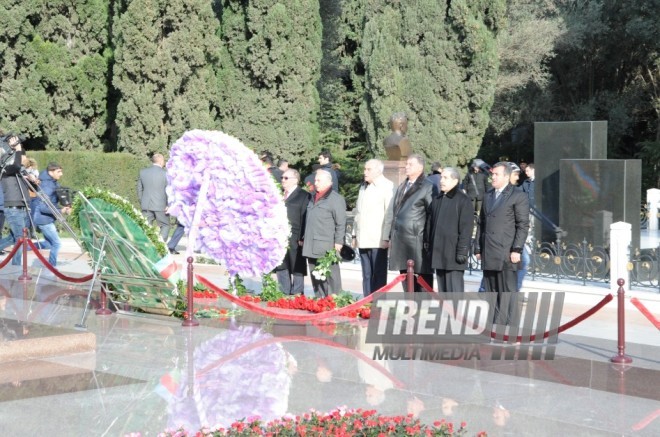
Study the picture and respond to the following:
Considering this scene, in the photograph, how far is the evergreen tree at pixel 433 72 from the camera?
27719 millimetres

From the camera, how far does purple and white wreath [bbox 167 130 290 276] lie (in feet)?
37.1

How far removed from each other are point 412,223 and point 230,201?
2.05 metres

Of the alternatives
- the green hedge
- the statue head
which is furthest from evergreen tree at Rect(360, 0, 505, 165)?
the statue head

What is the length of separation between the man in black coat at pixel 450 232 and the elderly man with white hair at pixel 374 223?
1.08 metres

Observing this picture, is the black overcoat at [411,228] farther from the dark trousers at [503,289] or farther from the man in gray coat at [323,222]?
the man in gray coat at [323,222]

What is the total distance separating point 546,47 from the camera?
3250 cm

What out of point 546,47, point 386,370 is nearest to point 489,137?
point 546,47

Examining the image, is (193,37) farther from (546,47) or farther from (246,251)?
(246,251)

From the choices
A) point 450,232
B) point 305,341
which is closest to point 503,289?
point 450,232

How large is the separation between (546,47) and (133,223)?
78.3ft

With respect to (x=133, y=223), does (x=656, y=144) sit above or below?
above

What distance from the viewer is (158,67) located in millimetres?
26578

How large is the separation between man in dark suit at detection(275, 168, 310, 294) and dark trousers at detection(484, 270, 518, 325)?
9.13 feet

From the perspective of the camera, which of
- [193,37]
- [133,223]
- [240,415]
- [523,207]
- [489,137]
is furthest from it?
[489,137]
